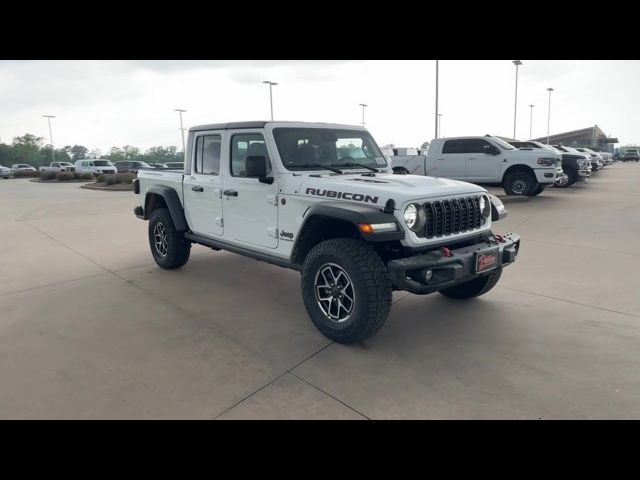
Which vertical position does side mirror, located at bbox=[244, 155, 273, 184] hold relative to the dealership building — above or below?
below

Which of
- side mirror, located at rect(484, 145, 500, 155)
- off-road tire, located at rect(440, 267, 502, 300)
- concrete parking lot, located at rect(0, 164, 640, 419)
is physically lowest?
concrete parking lot, located at rect(0, 164, 640, 419)

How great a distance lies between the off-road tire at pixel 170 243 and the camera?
18.7ft

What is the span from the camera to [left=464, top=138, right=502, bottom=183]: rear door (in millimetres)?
13070

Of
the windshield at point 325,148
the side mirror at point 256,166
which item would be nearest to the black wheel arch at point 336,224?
the side mirror at point 256,166

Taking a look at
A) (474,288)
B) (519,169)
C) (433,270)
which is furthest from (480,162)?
(433,270)

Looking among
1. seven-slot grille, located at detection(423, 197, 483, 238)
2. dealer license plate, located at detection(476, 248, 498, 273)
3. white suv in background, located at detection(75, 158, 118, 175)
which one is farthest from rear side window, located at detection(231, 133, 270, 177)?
white suv in background, located at detection(75, 158, 118, 175)

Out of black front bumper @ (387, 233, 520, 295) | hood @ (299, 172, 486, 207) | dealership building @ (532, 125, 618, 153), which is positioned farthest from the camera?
dealership building @ (532, 125, 618, 153)

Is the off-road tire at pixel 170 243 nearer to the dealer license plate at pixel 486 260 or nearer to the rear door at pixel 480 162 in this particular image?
the dealer license plate at pixel 486 260

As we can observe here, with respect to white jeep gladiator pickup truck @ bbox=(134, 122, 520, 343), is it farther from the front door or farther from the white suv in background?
the white suv in background

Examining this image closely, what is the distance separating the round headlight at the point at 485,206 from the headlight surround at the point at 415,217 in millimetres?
870

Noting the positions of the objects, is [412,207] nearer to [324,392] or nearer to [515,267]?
[324,392]

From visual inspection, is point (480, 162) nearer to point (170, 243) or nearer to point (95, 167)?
point (170, 243)

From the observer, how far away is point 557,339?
3742 millimetres
